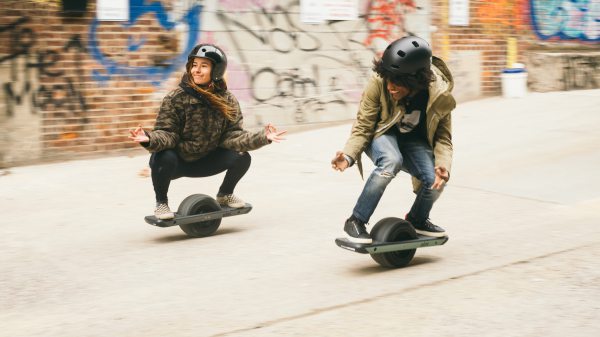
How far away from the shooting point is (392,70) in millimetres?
5258

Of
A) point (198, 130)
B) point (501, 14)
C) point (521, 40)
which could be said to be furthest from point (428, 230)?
point (521, 40)

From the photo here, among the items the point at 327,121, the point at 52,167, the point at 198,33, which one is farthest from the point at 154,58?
the point at 327,121

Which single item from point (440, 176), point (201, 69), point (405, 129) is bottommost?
point (440, 176)

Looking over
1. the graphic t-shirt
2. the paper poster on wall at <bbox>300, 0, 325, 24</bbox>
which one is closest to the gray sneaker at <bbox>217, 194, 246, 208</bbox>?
the graphic t-shirt

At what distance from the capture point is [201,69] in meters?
6.42

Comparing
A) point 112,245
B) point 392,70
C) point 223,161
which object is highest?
point 392,70

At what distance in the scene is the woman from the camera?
21.0 feet

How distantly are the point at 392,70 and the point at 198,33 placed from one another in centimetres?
619

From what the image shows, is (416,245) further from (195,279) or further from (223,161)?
(223,161)

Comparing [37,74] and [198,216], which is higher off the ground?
[37,74]

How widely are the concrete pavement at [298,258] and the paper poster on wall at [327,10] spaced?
2851 mm

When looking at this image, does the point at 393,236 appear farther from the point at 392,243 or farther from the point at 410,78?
the point at 410,78

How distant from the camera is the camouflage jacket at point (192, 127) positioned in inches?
252

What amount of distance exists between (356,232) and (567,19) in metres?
11.0
